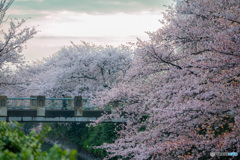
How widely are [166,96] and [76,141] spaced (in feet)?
62.7

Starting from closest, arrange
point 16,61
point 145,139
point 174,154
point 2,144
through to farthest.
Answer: point 2,144 → point 174,154 → point 145,139 → point 16,61

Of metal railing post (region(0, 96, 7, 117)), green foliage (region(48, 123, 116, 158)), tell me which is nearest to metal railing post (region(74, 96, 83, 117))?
green foliage (region(48, 123, 116, 158))

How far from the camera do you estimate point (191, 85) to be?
12727mm

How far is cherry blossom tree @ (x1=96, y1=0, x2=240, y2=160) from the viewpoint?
456 inches

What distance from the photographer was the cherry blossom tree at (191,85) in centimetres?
1159

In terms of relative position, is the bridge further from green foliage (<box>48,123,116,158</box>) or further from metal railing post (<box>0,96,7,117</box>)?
green foliage (<box>48,123,116,158</box>)

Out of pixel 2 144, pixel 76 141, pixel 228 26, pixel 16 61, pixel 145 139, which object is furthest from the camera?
pixel 76 141

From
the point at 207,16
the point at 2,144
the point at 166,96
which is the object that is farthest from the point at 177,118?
the point at 2,144

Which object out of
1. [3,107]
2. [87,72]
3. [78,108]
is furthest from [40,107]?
[87,72]

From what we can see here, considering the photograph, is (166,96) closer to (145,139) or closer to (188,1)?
(145,139)

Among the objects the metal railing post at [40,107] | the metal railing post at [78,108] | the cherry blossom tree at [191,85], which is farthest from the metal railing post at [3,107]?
the cherry blossom tree at [191,85]

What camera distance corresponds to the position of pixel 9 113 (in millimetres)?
23172

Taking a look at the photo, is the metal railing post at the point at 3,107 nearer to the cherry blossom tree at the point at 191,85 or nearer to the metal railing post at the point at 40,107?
the metal railing post at the point at 40,107

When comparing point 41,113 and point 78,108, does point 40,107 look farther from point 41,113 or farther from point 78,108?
point 78,108
